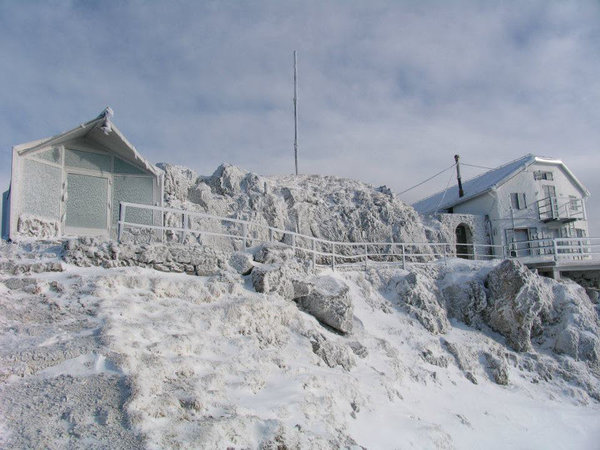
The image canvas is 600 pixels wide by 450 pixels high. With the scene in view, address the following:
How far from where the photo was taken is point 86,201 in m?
14.1

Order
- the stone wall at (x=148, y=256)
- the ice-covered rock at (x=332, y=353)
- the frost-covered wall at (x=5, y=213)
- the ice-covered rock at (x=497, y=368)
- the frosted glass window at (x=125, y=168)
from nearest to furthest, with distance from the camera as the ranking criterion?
the stone wall at (x=148, y=256), the ice-covered rock at (x=332, y=353), the frost-covered wall at (x=5, y=213), the frosted glass window at (x=125, y=168), the ice-covered rock at (x=497, y=368)

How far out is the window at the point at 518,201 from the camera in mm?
32406

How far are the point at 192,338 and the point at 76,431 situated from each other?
10.1 ft

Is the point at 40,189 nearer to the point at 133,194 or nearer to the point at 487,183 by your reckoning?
the point at 133,194

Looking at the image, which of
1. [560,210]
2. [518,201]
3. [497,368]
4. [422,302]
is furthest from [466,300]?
[560,210]

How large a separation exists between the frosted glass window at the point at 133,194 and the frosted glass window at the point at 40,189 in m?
1.56

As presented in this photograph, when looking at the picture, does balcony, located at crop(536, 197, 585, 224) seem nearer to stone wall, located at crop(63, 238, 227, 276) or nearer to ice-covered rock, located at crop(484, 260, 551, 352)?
ice-covered rock, located at crop(484, 260, 551, 352)

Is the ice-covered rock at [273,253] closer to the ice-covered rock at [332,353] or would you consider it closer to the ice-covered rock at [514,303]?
the ice-covered rock at [332,353]

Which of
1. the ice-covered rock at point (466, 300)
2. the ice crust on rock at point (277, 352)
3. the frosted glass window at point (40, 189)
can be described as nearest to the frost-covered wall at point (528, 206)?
the ice crust on rock at point (277, 352)

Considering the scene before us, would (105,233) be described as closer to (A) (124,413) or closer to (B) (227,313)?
(B) (227,313)

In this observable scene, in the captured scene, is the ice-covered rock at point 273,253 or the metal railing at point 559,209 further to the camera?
the metal railing at point 559,209

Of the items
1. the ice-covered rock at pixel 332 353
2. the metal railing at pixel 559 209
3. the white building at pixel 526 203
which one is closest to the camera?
the ice-covered rock at pixel 332 353

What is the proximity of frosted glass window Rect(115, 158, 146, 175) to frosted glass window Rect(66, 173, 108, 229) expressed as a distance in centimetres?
52

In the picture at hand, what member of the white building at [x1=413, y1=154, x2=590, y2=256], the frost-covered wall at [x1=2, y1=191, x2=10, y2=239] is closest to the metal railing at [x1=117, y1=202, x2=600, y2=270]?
the white building at [x1=413, y1=154, x2=590, y2=256]
